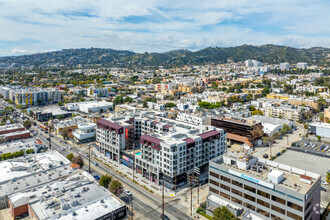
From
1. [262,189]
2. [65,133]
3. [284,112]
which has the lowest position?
[65,133]

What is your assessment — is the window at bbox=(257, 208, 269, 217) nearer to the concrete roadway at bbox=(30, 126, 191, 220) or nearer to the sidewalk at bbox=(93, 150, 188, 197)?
the concrete roadway at bbox=(30, 126, 191, 220)

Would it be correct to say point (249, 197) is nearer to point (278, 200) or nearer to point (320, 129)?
point (278, 200)

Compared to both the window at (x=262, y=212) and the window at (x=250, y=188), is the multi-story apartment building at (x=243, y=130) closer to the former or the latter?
the window at (x=250, y=188)

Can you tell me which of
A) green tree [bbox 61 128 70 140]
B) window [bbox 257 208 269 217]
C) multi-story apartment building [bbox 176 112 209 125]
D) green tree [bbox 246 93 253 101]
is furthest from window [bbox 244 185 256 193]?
green tree [bbox 246 93 253 101]

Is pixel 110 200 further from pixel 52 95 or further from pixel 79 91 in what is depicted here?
pixel 79 91

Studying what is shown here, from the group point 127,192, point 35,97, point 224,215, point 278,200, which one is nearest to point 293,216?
point 278,200

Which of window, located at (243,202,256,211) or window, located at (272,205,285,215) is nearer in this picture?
window, located at (272,205,285,215)
